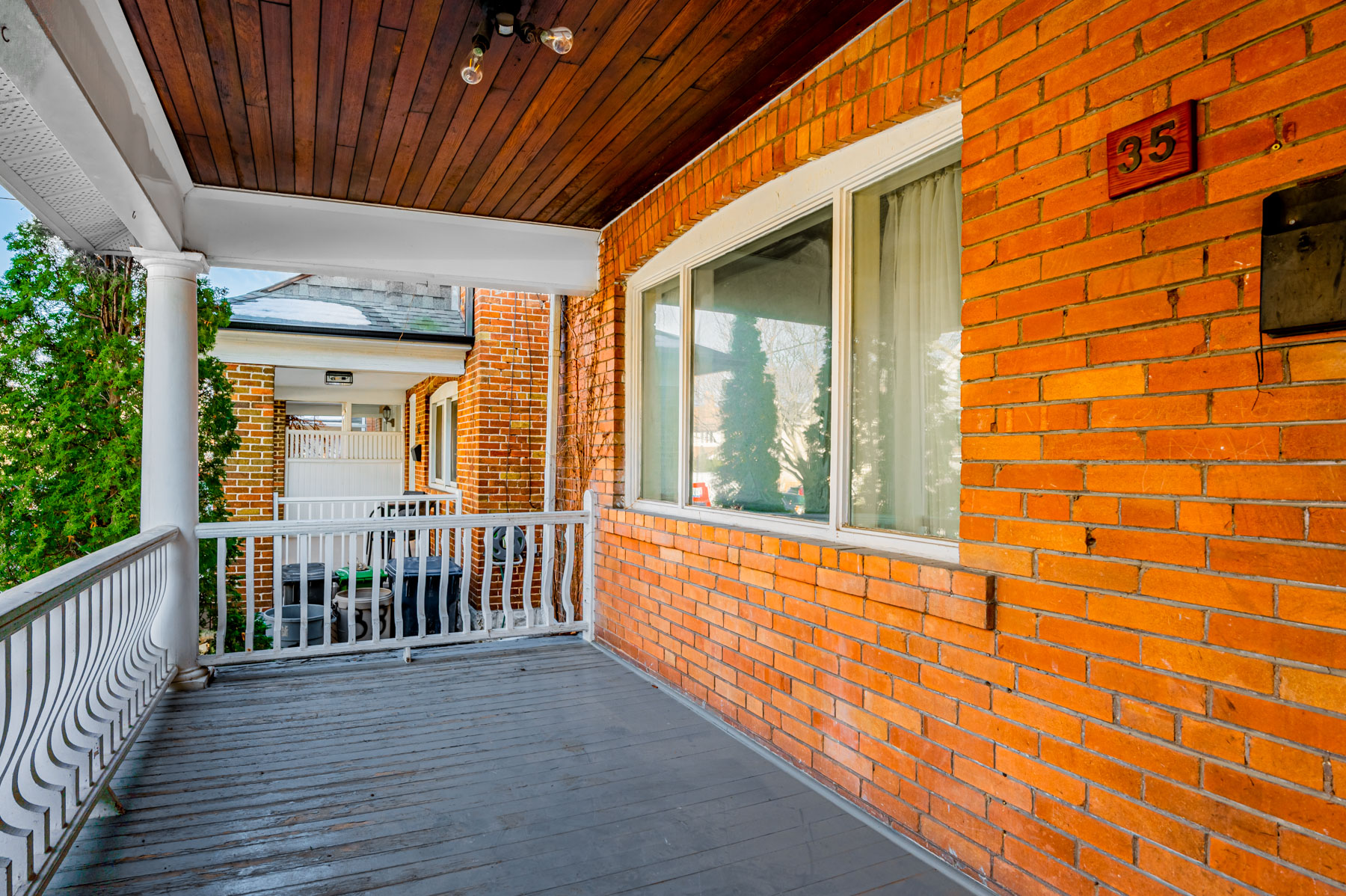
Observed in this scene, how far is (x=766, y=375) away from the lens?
3.31 metres

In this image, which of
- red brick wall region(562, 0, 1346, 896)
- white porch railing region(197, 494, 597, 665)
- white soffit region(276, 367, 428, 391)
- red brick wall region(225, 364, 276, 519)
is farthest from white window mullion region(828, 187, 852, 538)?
red brick wall region(225, 364, 276, 519)

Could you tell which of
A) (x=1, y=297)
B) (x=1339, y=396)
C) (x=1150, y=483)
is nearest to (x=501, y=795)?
(x=1150, y=483)

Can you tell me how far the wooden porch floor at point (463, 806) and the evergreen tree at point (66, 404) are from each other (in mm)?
1442

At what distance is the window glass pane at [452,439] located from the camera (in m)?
8.58

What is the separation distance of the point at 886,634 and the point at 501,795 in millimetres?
1511

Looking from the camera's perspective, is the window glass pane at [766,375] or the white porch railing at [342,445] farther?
the white porch railing at [342,445]

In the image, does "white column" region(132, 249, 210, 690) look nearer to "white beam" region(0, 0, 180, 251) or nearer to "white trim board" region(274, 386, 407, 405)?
"white beam" region(0, 0, 180, 251)

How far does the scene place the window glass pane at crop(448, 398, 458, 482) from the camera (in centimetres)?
858

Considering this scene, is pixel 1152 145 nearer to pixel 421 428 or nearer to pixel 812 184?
pixel 812 184

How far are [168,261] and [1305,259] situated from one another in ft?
15.6

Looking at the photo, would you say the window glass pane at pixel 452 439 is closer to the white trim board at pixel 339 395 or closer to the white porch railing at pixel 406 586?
the white porch railing at pixel 406 586

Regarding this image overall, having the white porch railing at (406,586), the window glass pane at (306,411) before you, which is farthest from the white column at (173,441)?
the window glass pane at (306,411)

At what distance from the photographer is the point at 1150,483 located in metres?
1.65

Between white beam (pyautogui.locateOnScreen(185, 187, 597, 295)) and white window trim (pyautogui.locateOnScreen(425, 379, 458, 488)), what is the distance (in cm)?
370
